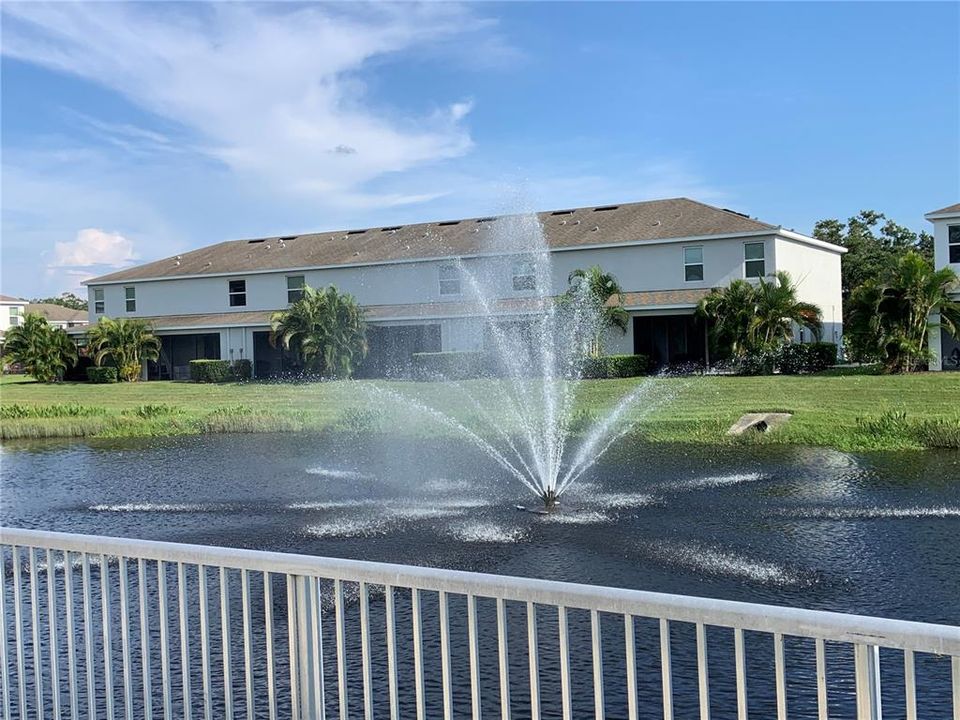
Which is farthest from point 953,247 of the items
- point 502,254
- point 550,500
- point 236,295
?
point 236,295

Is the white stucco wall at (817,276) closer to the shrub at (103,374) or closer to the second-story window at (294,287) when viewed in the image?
the second-story window at (294,287)

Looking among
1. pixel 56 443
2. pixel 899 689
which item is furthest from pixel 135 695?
pixel 56 443

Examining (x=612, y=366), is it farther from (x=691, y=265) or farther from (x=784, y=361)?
(x=691, y=265)

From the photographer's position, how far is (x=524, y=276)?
3909 cm

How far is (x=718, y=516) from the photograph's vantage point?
474 inches

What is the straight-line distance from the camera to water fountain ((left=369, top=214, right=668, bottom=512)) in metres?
17.6

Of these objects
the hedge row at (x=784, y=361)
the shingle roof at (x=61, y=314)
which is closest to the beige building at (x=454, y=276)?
the hedge row at (x=784, y=361)

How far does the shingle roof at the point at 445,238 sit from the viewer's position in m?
36.8

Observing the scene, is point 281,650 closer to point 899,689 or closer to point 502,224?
point 899,689

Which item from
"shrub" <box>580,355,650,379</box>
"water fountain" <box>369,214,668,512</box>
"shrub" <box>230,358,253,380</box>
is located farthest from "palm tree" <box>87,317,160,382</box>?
"shrub" <box>580,355,650,379</box>

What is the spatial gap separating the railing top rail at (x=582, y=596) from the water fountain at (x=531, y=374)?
9.19m

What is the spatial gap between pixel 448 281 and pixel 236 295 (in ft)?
38.8

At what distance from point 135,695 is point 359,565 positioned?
3751 millimetres

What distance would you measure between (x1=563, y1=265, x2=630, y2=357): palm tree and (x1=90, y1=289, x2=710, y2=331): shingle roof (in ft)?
3.79
